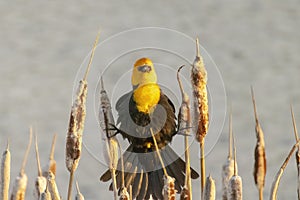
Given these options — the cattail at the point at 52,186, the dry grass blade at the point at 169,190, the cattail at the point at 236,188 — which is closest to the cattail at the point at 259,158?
the cattail at the point at 236,188

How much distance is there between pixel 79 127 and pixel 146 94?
0.48 metres

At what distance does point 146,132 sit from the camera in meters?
1.96

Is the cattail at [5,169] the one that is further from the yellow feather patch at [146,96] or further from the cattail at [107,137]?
the yellow feather patch at [146,96]

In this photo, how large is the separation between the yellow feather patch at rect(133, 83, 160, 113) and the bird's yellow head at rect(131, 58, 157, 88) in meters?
0.01

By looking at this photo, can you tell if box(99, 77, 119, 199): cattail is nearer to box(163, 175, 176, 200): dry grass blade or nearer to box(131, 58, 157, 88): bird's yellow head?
box(163, 175, 176, 200): dry grass blade

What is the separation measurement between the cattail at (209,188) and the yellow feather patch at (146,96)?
47 cm

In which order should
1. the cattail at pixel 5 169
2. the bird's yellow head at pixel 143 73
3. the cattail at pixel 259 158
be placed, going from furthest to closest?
1. the bird's yellow head at pixel 143 73
2. the cattail at pixel 5 169
3. the cattail at pixel 259 158

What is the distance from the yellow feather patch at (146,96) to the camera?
1.89 m

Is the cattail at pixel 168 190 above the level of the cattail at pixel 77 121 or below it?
below

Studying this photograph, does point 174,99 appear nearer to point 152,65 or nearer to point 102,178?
point 152,65

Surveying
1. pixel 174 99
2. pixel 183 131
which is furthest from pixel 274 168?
pixel 183 131

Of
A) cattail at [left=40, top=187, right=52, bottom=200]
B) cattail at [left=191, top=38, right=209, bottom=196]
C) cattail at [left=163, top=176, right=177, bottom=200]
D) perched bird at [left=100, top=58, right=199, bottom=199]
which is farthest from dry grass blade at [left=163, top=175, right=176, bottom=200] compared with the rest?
perched bird at [left=100, top=58, right=199, bottom=199]

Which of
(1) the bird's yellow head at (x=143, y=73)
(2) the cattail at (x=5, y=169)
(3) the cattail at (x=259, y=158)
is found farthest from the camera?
(1) the bird's yellow head at (x=143, y=73)

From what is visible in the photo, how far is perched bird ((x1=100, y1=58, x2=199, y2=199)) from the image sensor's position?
6.13 feet
